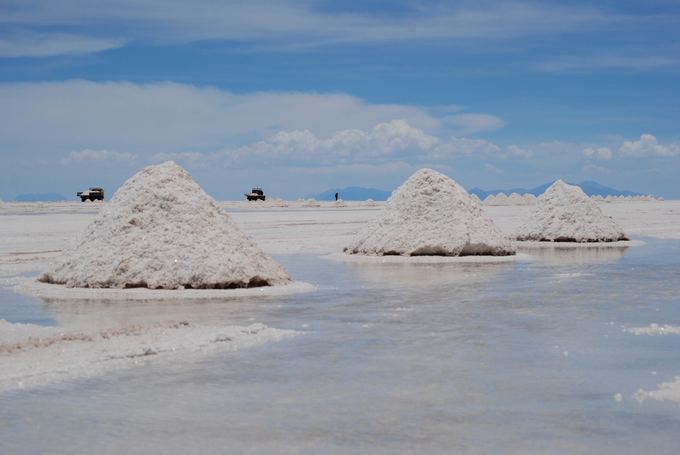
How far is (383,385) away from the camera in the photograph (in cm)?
630

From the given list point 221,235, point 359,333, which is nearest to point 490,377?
point 359,333

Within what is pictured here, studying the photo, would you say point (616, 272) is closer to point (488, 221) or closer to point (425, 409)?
point (488, 221)

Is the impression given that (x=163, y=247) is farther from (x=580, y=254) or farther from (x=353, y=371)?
(x=580, y=254)

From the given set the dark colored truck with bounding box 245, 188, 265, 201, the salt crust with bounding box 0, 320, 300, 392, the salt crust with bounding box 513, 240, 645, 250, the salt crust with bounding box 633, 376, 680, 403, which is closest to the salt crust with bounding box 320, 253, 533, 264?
the salt crust with bounding box 513, 240, 645, 250

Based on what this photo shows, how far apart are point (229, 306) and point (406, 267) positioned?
20.6 ft

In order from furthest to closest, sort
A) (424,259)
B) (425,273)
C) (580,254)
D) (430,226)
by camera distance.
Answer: (580,254)
(430,226)
(424,259)
(425,273)

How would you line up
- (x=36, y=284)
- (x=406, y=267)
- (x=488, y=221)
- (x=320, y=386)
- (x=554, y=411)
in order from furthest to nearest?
1. (x=488, y=221)
2. (x=406, y=267)
3. (x=36, y=284)
4. (x=320, y=386)
5. (x=554, y=411)

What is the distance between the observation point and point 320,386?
627 centimetres

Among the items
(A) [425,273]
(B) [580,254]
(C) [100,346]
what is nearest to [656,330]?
(C) [100,346]

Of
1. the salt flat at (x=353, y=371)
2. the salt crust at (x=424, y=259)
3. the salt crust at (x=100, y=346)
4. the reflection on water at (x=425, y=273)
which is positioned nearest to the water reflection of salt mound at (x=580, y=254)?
the salt crust at (x=424, y=259)

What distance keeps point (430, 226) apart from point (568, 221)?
6742 millimetres

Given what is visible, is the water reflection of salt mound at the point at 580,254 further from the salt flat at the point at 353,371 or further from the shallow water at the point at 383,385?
the shallow water at the point at 383,385

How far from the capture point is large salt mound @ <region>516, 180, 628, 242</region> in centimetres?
2394

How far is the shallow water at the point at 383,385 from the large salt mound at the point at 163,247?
1.22 m
